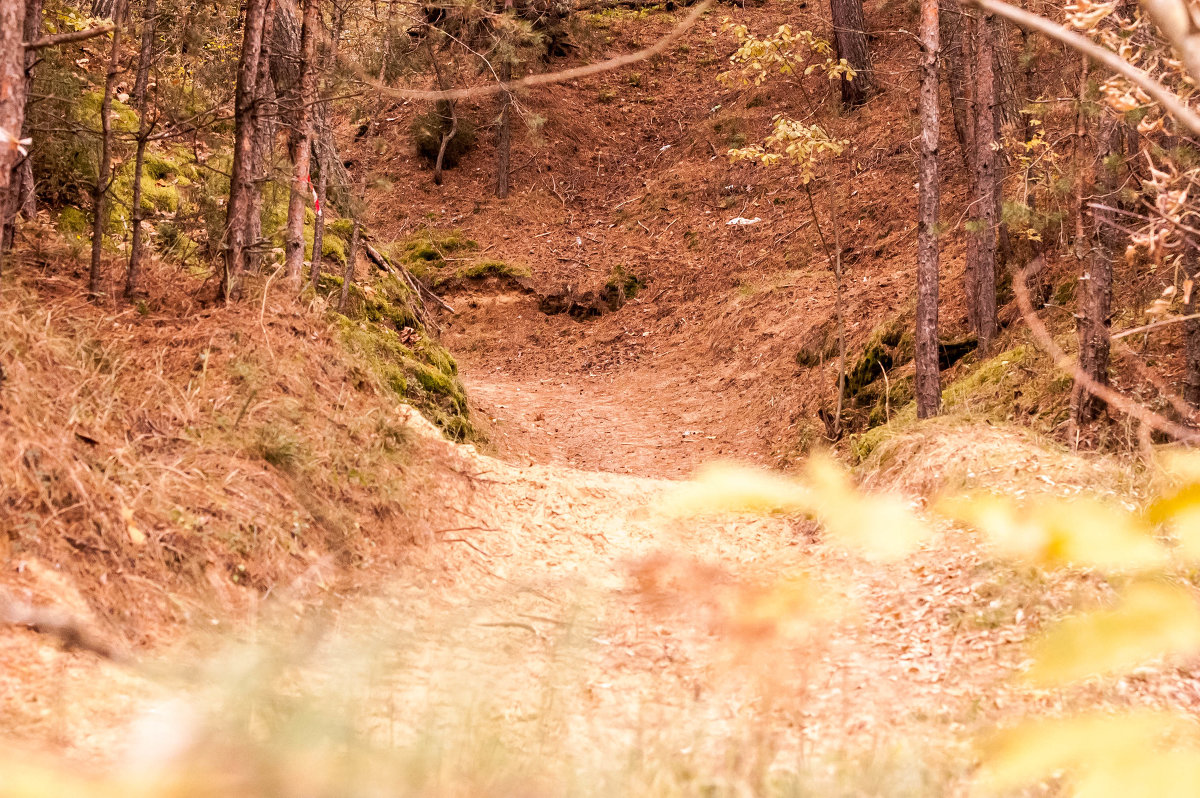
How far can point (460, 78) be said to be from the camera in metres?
21.1

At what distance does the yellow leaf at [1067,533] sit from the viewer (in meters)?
1.12

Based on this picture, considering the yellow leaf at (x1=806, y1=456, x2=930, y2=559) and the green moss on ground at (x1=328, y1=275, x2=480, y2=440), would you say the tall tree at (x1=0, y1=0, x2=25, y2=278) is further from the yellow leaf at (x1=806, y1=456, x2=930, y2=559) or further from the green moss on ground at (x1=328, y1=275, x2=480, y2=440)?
the yellow leaf at (x1=806, y1=456, x2=930, y2=559)

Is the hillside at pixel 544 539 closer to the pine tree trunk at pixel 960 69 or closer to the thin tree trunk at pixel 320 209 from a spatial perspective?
the thin tree trunk at pixel 320 209

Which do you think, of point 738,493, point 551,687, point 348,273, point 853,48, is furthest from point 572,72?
point 853,48

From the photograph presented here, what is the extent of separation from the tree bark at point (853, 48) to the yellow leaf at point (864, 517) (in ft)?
58.2

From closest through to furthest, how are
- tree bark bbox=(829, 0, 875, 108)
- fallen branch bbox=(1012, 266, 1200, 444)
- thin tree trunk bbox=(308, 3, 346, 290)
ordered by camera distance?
fallen branch bbox=(1012, 266, 1200, 444) → thin tree trunk bbox=(308, 3, 346, 290) → tree bark bbox=(829, 0, 875, 108)

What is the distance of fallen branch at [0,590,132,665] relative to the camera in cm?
379

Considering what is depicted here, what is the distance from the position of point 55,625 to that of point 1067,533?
13.2 feet

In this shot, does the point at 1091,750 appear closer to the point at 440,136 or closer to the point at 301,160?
the point at 301,160

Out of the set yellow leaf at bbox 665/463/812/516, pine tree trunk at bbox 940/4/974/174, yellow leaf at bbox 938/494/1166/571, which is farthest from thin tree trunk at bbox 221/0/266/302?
pine tree trunk at bbox 940/4/974/174

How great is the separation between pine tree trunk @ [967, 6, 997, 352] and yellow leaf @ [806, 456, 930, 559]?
392 inches

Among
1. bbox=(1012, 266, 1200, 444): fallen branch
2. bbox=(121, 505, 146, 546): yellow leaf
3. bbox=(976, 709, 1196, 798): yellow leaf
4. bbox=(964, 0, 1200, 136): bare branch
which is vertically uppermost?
bbox=(964, 0, 1200, 136): bare branch

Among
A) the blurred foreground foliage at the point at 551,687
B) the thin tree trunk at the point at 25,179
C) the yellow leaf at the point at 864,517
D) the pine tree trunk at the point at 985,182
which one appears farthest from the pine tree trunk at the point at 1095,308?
the thin tree trunk at the point at 25,179

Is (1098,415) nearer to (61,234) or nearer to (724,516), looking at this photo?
(724,516)
